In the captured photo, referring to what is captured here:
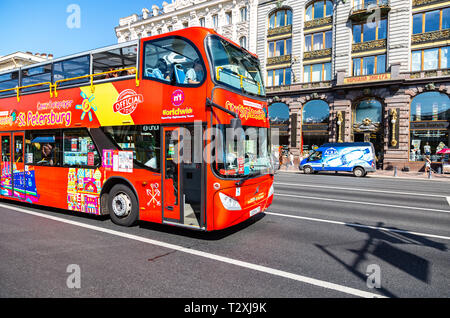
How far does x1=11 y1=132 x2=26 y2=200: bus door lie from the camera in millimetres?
8727

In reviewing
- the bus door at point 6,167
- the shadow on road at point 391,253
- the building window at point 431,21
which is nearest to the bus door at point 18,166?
the bus door at point 6,167

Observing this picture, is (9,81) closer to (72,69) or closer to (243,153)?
(72,69)

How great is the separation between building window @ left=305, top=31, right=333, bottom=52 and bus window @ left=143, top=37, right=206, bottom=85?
27.6 metres

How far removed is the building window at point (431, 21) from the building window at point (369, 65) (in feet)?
11.2

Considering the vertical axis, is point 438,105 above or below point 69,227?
above

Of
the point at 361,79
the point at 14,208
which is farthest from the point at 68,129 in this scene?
the point at 361,79

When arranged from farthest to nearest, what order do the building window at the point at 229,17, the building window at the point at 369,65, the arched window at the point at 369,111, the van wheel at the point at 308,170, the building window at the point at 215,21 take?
the building window at the point at 215,21
the building window at the point at 229,17
the arched window at the point at 369,111
the building window at the point at 369,65
the van wheel at the point at 308,170

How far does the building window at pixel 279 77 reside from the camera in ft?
105

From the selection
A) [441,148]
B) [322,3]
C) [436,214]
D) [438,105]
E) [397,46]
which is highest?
[322,3]

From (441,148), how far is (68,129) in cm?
2821

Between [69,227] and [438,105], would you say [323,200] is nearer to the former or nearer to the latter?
[69,227]

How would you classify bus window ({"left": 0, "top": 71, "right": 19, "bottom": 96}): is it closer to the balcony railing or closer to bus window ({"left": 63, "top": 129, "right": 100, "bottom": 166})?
bus window ({"left": 63, "top": 129, "right": 100, "bottom": 166})

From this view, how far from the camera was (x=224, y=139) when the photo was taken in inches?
219

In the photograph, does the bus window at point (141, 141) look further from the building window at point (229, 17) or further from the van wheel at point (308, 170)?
the building window at point (229, 17)
